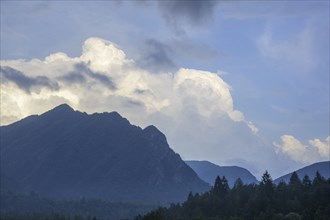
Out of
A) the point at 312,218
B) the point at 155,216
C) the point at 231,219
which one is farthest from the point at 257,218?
the point at 155,216

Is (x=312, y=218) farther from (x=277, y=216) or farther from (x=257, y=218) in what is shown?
(x=257, y=218)

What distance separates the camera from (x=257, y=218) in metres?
193

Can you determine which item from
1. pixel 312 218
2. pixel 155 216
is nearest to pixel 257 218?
pixel 312 218

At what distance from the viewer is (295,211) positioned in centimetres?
19975

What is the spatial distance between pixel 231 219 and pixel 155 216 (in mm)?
64248

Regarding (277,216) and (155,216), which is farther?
(277,216)

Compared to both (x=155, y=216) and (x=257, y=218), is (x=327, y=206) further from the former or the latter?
(x=155, y=216)

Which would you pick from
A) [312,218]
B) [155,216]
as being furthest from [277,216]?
[155,216]

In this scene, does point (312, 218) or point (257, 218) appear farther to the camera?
point (257, 218)

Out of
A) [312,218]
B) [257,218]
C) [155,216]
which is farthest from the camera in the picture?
[257,218]

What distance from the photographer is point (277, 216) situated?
181 m

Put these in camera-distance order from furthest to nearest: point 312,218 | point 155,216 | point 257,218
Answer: point 257,218 < point 312,218 < point 155,216

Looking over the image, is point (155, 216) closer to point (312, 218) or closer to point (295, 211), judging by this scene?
point (312, 218)

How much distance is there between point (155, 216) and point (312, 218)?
6046cm
